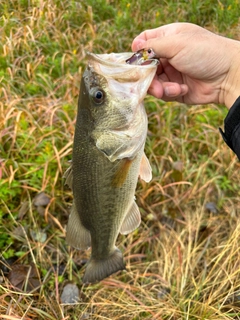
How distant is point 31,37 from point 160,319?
3.99 meters

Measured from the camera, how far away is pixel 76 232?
2031 mm

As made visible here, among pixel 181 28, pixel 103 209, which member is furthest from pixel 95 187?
pixel 181 28

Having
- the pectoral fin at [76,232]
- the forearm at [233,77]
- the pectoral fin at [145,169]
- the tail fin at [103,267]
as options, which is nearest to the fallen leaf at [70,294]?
the tail fin at [103,267]

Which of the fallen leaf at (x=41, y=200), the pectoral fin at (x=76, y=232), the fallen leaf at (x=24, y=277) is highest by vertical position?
the pectoral fin at (x=76, y=232)

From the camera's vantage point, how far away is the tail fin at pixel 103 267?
7.02 feet

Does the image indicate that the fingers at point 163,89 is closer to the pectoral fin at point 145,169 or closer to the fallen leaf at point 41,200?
the pectoral fin at point 145,169

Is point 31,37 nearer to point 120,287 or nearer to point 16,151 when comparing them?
point 16,151

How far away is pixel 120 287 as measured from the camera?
108 inches

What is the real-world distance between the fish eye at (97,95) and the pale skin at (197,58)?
0.53m

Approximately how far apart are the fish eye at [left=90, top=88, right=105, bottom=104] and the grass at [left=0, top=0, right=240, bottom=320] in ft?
4.65

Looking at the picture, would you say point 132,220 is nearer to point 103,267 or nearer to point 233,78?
point 103,267

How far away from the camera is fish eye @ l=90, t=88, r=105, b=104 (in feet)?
5.39

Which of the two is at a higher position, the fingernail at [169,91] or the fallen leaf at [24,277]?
the fingernail at [169,91]

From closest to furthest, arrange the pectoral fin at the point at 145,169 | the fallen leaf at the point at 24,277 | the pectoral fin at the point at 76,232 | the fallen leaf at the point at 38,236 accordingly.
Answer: the pectoral fin at the point at 145,169
the pectoral fin at the point at 76,232
the fallen leaf at the point at 24,277
the fallen leaf at the point at 38,236
